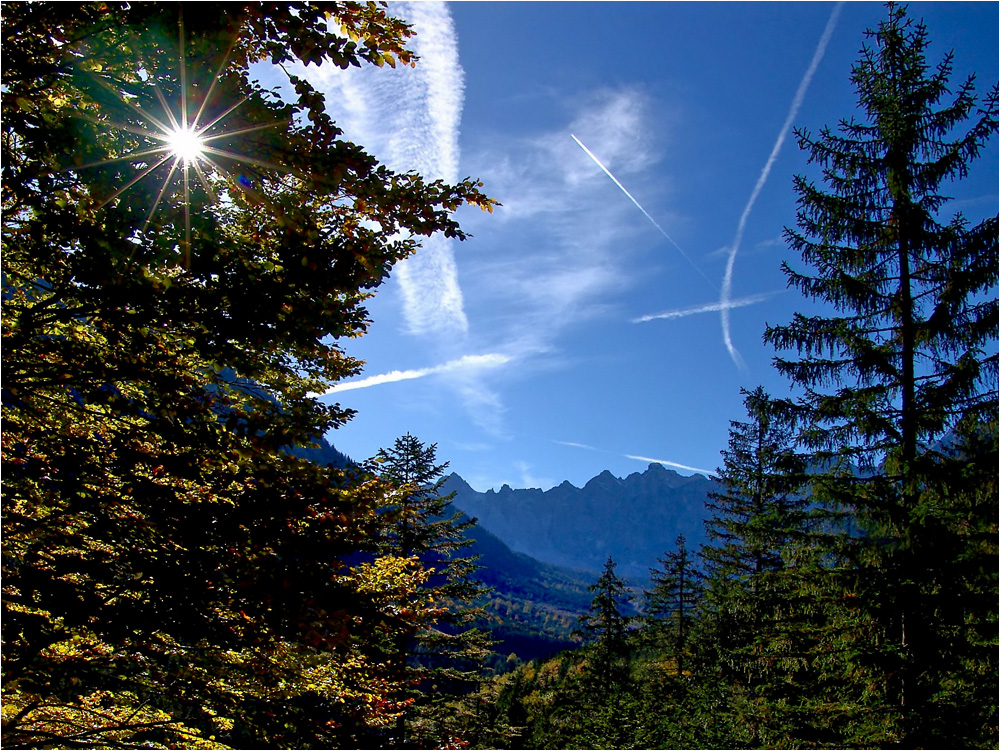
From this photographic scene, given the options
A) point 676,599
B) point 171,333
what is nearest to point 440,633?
point 171,333

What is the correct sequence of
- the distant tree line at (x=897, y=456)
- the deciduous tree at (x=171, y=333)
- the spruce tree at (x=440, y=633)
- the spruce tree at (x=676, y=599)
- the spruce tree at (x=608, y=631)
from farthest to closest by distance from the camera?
the spruce tree at (x=676, y=599) → the spruce tree at (x=608, y=631) → the spruce tree at (x=440, y=633) → the distant tree line at (x=897, y=456) → the deciduous tree at (x=171, y=333)

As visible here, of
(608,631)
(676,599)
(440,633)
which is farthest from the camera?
(676,599)

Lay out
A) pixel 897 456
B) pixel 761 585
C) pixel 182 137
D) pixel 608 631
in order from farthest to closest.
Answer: pixel 608 631, pixel 761 585, pixel 897 456, pixel 182 137

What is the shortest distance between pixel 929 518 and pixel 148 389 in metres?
10.6

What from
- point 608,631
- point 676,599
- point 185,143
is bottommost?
point 608,631

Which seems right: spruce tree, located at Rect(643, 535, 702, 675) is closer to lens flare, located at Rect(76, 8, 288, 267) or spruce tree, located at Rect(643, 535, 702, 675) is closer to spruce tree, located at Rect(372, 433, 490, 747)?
spruce tree, located at Rect(372, 433, 490, 747)

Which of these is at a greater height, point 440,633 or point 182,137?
point 182,137

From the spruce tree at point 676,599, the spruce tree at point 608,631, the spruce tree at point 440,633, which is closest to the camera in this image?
the spruce tree at point 440,633

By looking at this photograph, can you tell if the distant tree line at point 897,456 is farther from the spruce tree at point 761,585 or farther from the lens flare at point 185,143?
the lens flare at point 185,143

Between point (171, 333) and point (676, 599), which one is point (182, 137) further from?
point (676, 599)

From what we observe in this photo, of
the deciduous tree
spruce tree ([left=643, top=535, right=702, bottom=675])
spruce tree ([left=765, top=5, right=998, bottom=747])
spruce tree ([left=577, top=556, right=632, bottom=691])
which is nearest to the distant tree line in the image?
spruce tree ([left=765, top=5, right=998, bottom=747])

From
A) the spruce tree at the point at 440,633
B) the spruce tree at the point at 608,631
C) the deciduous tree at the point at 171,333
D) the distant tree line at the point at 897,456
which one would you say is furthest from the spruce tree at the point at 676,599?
the deciduous tree at the point at 171,333

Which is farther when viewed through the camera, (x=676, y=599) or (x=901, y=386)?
(x=676, y=599)

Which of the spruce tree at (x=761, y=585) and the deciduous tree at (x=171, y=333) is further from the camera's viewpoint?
the spruce tree at (x=761, y=585)
